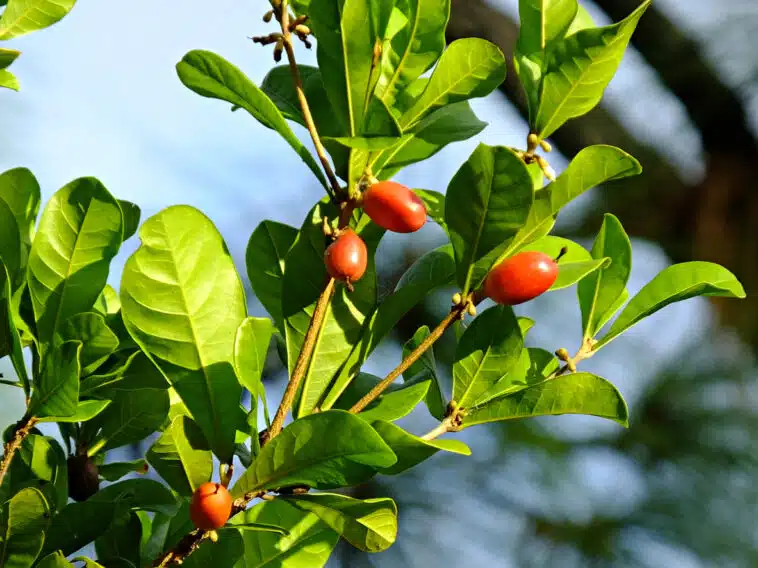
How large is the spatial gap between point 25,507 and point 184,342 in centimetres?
13

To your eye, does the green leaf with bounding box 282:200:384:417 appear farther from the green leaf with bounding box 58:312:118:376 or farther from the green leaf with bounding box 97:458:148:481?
the green leaf with bounding box 97:458:148:481

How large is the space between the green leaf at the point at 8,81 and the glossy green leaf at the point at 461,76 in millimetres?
284

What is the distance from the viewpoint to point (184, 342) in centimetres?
54

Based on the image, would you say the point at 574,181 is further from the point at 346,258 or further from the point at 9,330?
the point at 9,330

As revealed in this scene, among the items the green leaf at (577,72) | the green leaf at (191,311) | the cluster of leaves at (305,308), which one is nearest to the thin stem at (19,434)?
the cluster of leaves at (305,308)

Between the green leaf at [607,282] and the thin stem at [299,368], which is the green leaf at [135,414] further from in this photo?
the green leaf at [607,282]

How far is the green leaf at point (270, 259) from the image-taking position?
2.10ft

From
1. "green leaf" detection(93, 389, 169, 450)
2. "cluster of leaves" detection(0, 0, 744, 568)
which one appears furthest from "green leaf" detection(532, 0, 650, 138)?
"green leaf" detection(93, 389, 169, 450)

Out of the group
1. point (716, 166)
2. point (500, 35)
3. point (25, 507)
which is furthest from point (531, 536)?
point (25, 507)

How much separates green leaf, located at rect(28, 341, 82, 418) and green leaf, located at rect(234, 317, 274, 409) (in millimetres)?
98

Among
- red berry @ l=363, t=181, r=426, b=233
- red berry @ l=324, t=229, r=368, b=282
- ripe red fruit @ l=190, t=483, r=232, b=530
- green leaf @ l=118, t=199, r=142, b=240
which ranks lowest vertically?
ripe red fruit @ l=190, t=483, r=232, b=530

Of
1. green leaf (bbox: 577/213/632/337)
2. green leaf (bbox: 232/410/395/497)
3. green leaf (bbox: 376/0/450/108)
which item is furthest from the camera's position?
green leaf (bbox: 577/213/632/337)

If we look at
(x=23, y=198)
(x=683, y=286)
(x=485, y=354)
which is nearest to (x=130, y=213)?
(x=23, y=198)

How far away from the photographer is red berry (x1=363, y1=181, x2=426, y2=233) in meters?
0.52
